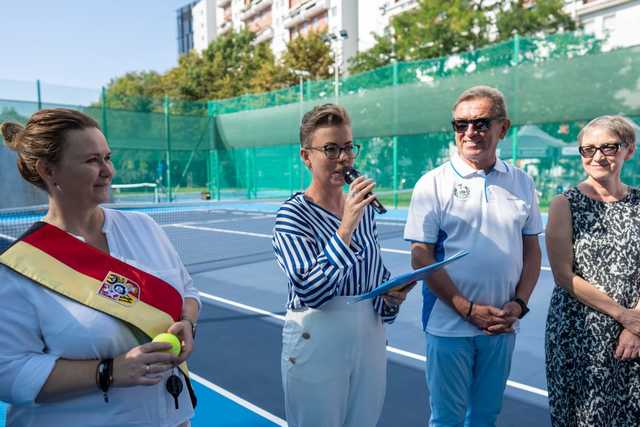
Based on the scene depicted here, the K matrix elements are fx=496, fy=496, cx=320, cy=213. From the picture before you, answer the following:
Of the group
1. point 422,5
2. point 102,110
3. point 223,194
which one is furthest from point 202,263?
point 422,5

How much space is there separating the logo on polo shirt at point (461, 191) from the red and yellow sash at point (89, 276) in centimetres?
153

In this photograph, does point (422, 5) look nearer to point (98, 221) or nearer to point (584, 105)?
point (584, 105)

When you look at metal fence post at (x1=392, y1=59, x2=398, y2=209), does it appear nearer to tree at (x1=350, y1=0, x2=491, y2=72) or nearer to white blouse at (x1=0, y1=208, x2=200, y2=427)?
tree at (x1=350, y1=0, x2=491, y2=72)

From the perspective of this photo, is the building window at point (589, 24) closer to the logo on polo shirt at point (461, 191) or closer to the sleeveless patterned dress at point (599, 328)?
the sleeveless patterned dress at point (599, 328)

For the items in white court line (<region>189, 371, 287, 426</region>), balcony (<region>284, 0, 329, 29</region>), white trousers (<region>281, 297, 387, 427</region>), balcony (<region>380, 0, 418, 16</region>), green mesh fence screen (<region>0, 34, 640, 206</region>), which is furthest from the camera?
balcony (<region>284, 0, 329, 29</region>)

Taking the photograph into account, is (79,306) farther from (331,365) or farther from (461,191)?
(461,191)

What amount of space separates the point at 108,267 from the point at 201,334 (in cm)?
394

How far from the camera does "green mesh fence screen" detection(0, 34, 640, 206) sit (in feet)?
46.8

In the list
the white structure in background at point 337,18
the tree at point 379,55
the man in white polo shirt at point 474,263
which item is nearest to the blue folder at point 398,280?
the man in white polo shirt at point 474,263

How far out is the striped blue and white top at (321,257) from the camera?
198 cm

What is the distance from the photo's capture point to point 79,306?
156cm

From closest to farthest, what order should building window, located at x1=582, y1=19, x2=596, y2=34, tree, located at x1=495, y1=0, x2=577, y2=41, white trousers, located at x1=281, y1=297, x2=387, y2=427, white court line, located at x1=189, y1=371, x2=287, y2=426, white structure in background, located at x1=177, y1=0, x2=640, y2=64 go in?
white trousers, located at x1=281, y1=297, x2=387, y2=427
white court line, located at x1=189, y1=371, x2=287, y2=426
tree, located at x1=495, y1=0, x2=577, y2=41
white structure in background, located at x1=177, y1=0, x2=640, y2=64
building window, located at x1=582, y1=19, x2=596, y2=34

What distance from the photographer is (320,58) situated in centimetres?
3459

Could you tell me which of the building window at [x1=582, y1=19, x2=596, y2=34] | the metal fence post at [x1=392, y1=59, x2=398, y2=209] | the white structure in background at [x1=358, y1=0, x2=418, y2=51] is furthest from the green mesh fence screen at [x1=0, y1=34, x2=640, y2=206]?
the white structure in background at [x1=358, y1=0, x2=418, y2=51]
